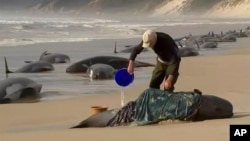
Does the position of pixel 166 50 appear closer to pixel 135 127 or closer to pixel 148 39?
pixel 148 39

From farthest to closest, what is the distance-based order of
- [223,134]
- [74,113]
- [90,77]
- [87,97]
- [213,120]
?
[90,77] < [87,97] < [74,113] < [213,120] < [223,134]

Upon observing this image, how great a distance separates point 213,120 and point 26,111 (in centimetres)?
429

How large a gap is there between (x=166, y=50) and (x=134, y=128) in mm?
1464

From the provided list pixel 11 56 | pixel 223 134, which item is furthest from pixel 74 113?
pixel 11 56

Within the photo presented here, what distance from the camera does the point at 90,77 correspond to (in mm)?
16828

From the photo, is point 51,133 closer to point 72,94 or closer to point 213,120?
point 213,120

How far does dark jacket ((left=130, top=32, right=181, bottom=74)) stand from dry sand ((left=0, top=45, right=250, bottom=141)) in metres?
1.04

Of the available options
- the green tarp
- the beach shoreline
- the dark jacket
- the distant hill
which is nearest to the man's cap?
the dark jacket

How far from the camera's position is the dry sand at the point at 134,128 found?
765 cm

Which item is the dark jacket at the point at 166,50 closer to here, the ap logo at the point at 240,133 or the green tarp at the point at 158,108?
the green tarp at the point at 158,108

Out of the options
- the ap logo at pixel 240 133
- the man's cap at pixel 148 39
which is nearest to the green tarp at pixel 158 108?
the man's cap at pixel 148 39

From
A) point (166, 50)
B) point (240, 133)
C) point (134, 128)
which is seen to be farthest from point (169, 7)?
point (240, 133)

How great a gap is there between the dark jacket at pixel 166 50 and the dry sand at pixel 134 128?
3.42 ft

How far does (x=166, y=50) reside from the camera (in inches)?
365
